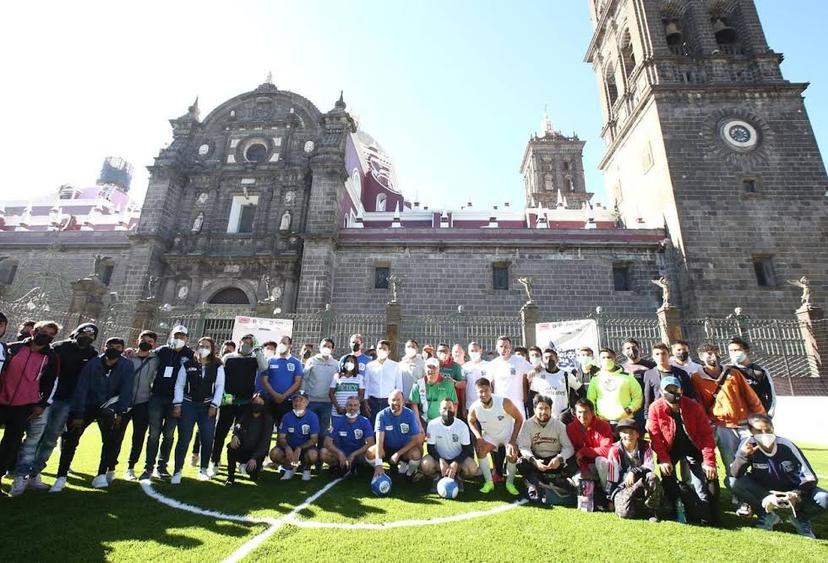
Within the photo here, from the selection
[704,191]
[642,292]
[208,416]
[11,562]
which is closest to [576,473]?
[208,416]

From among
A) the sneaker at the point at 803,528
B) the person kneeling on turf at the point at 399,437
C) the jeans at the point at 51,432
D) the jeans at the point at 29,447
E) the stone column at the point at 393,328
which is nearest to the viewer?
the sneaker at the point at 803,528

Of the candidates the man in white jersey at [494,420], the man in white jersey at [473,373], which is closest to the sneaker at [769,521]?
the man in white jersey at [494,420]

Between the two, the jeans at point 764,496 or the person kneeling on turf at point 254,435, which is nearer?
the jeans at point 764,496

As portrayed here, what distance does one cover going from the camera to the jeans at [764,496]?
3.94 meters

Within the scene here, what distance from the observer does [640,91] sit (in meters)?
21.6

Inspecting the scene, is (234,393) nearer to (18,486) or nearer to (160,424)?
(160,424)

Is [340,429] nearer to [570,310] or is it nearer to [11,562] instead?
[11,562]

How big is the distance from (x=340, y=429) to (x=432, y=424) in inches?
55.1

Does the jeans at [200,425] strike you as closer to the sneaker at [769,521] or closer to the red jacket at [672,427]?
the red jacket at [672,427]

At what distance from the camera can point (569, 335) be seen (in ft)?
41.0

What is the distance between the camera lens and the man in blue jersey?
6.44m

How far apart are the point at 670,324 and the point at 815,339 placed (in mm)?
4733

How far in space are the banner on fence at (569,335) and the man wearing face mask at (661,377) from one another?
20.6ft

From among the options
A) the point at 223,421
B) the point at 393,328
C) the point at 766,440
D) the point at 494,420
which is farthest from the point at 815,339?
the point at 223,421
